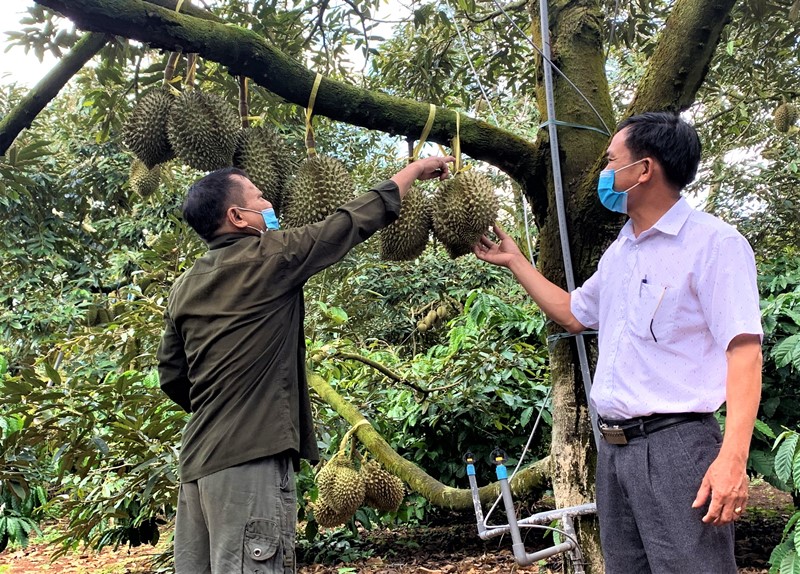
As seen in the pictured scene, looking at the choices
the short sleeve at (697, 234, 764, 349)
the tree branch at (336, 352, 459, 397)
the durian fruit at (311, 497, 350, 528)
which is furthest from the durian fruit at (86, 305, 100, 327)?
the short sleeve at (697, 234, 764, 349)

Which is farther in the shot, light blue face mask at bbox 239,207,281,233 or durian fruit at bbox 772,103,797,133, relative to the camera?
durian fruit at bbox 772,103,797,133

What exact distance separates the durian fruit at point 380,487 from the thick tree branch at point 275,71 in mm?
1527

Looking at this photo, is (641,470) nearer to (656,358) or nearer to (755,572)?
(656,358)

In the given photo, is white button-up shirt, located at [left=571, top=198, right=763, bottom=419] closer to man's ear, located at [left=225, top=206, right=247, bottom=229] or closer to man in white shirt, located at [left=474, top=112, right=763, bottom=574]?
man in white shirt, located at [left=474, top=112, right=763, bottom=574]

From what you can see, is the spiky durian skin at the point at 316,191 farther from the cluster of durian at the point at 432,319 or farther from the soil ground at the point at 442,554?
the cluster of durian at the point at 432,319

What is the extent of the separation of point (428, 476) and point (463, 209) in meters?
1.55

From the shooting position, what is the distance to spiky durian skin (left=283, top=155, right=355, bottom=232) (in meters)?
1.84

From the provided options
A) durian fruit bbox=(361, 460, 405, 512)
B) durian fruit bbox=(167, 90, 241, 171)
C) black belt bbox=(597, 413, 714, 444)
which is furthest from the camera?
durian fruit bbox=(361, 460, 405, 512)

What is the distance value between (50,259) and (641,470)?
15.5ft

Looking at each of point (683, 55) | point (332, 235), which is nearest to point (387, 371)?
point (332, 235)

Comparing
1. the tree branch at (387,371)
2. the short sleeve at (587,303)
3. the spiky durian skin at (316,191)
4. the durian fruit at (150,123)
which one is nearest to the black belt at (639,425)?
the short sleeve at (587,303)

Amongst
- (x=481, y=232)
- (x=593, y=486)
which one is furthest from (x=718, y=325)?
(x=593, y=486)

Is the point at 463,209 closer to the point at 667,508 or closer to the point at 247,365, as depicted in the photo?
the point at 247,365

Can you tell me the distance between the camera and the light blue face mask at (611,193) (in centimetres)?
174
